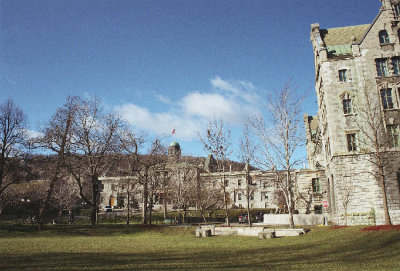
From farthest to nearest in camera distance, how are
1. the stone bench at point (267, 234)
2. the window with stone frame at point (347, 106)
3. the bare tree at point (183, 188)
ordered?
the bare tree at point (183, 188) → the window with stone frame at point (347, 106) → the stone bench at point (267, 234)

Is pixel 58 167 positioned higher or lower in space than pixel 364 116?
lower

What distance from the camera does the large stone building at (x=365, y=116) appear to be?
2881 cm

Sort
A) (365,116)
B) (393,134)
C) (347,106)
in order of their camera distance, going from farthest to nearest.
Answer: (347,106) < (365,116) < (393,134)

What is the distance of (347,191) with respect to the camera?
29.6 m

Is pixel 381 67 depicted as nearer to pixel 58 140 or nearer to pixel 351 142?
pixel 351 142

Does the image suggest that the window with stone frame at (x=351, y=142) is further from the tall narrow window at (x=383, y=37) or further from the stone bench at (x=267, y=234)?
the stone bench at (x=267, y=234)

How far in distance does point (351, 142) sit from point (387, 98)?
5.57 metres

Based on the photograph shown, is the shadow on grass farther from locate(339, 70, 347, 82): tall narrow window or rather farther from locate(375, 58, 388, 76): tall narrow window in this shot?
locate(375, 58, 388, 76): tall narrow window

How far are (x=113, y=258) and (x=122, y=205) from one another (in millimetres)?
81114

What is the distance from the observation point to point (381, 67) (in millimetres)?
31125

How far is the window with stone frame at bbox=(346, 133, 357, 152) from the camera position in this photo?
30672mm

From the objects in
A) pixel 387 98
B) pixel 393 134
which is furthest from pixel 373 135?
pixel 387 98

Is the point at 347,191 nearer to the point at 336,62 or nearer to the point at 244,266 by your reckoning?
the point at 336,62

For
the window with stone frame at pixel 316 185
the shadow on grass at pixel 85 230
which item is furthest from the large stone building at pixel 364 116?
the shadow on grass at pixel 85 230
